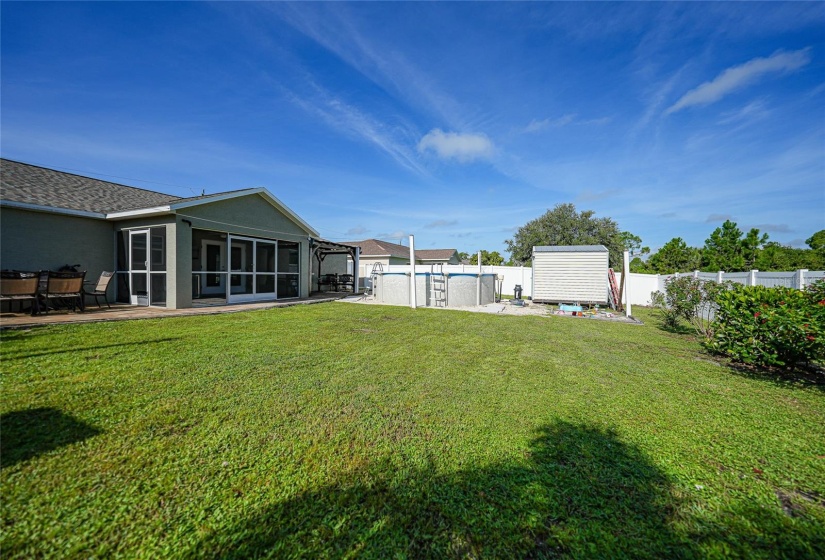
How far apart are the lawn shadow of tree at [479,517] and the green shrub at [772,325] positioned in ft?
13.0

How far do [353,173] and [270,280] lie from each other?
10.9 meters

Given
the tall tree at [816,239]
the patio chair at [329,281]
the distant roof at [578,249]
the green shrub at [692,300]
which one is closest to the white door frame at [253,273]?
the patio chair at [329,281]

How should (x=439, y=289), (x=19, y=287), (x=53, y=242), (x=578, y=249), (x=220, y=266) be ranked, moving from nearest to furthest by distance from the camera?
1. (x=19, y=287)
2. (x=53, y=242)
3. (x=220, y=266)
4. (x=439, y=289)
5. (x=578, y=249)

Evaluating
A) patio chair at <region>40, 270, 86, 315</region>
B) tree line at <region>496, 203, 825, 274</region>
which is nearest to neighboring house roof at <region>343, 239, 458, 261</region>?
tree line at <region>496, 203, 825, 274</region>

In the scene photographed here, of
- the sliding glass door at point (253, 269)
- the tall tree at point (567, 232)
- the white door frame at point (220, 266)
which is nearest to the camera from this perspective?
the sliding glass door at point (253, 269)

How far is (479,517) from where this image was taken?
196cm

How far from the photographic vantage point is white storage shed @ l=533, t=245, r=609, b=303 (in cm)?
1375

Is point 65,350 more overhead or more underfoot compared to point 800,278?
more underfoot

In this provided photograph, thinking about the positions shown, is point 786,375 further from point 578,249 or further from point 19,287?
point 19,287

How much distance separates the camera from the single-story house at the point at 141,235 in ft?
28.1

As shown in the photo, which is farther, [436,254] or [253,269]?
[436,254]

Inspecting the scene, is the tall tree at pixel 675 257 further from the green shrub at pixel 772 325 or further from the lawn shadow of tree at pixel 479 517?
the lawn shadow of tree at pixel 479 517

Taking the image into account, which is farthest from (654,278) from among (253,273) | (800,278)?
(253,273)

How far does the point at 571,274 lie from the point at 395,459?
1373cm
